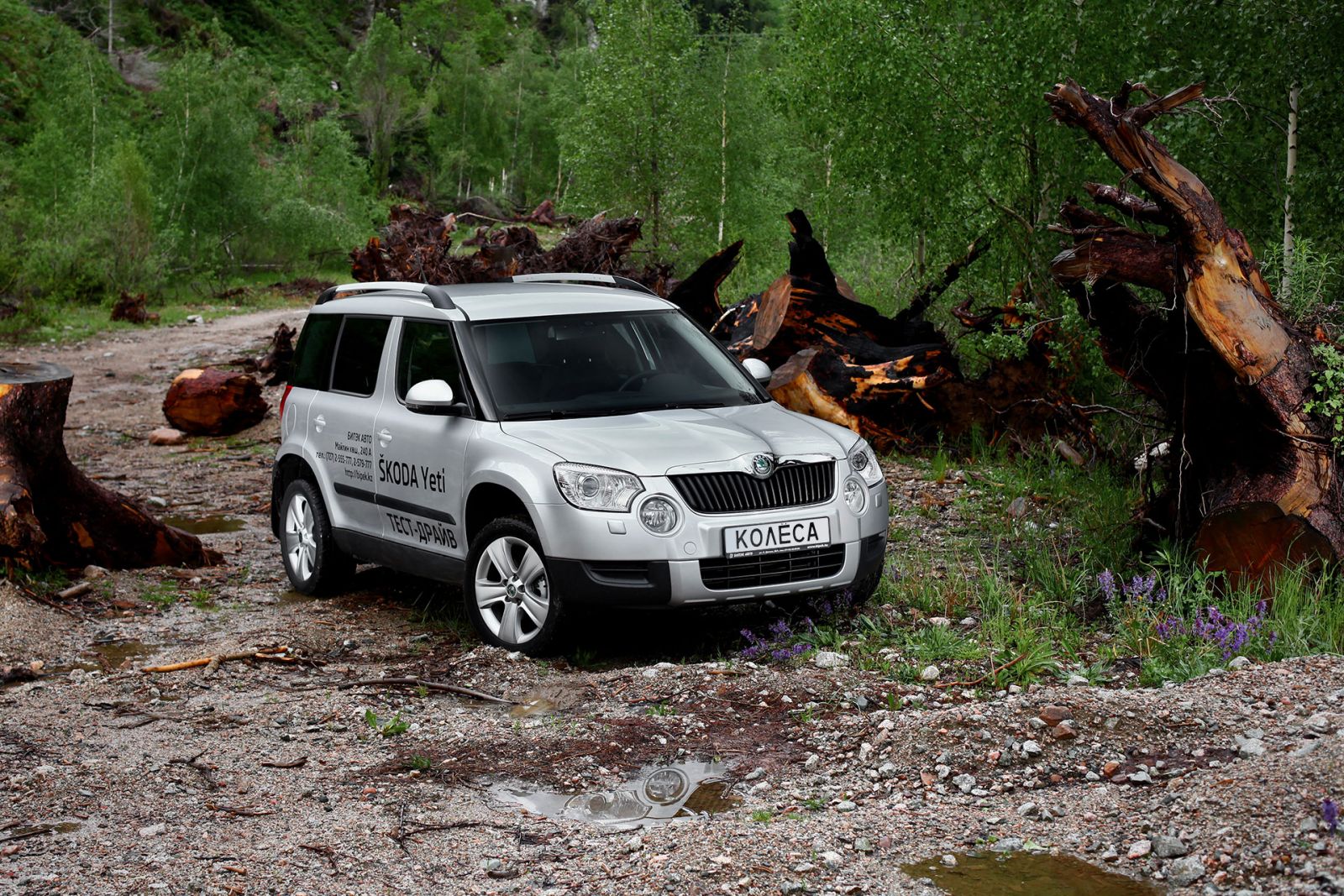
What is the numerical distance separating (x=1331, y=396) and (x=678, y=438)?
3.35 meters

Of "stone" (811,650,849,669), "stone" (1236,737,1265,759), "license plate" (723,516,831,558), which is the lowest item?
"stone" (811,650,849,669)

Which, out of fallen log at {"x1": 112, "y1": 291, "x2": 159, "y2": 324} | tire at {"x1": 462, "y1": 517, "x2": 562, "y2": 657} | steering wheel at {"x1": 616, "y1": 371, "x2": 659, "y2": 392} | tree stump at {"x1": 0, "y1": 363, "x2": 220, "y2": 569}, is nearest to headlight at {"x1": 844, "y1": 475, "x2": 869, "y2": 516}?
steering wheel at {"x1": 616, "y1": 371, "x2": 659, "y2": 392}

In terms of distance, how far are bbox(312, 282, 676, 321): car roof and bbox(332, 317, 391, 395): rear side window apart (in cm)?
9

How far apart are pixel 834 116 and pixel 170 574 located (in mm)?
9214

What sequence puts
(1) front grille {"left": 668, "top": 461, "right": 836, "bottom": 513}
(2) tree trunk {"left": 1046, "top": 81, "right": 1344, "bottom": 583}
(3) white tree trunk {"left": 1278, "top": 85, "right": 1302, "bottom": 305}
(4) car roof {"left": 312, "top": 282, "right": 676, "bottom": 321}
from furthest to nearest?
(3) white tree trunk {"left": 1278, "top": 85, "right": 1302, "bottom": 305} → (4) car roof {"left": 312, "top": 282, "right": 676, "bottom": 321} → (2) tree trunk {"left": 1046, "top": 81, "right": 1344, "bottom": 583} → (1) front grille {"left": 668, "top": 461, "right": 836, "bottom": 513}

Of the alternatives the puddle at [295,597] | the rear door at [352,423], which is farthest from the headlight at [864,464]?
the puddle at [295,597]

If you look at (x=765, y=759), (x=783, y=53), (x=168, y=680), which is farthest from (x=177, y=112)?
(x=765, y=759)

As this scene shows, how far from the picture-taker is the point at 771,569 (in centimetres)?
657

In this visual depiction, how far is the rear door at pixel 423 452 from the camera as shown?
23.9 feet

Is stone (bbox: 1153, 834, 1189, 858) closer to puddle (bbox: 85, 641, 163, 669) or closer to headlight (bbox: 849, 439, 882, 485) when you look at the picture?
headlight (bbox: 849, 439, 882, 485)

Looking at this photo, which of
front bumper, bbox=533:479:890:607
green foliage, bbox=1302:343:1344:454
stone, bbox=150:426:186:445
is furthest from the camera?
stone, bbox=150:426:186:445

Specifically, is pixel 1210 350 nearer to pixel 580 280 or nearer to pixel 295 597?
pixel 580 280

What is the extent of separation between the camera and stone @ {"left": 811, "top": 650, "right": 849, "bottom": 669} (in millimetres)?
6455

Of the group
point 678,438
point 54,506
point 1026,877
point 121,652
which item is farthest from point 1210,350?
point 54,506
